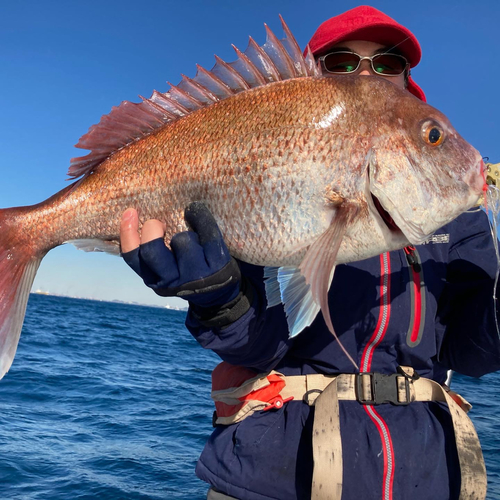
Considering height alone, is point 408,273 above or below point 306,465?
above

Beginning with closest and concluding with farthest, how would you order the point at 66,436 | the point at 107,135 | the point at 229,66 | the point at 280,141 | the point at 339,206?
the point at 339,206 → the point at 280,141 → the point at 229,66 → the point at 107,135 → the point at 66,436

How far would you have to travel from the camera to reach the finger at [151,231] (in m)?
1.93

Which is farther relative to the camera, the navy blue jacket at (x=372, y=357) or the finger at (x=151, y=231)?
the navy blue jacket at (x=372, y=357)

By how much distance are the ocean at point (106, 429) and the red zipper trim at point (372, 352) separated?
3.72m

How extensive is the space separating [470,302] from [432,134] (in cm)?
114

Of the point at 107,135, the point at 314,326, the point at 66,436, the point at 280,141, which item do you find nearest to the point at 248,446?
the point at 314,326

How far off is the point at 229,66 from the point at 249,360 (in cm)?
138

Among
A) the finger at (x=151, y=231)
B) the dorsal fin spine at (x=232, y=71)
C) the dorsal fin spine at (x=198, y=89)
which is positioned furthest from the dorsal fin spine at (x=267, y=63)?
the finger at (x=151, y=231)

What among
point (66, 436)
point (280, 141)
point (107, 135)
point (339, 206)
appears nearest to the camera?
point (339, 206)

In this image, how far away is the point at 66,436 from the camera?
6.45m

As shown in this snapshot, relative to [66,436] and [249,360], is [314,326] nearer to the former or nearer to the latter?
[249,360]

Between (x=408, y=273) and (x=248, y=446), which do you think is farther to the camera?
(x=408, y=273)

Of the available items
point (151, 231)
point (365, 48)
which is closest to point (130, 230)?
point (151, 231)

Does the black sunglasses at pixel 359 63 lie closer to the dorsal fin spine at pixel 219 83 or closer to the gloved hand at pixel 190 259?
the dorsal fin spine at pixel 219 83
